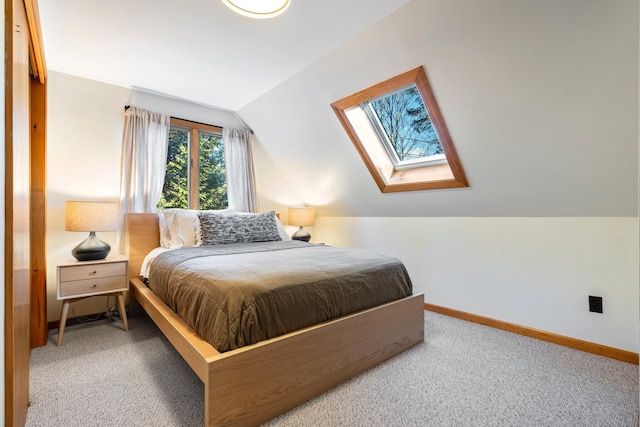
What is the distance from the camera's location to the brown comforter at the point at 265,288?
4.59 ft

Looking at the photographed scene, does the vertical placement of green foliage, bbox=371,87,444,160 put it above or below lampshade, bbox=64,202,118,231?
above

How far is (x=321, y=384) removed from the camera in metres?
1.62

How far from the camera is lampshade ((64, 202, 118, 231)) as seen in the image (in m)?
2.35

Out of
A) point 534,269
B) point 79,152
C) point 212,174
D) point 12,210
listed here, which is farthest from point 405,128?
point 79,152

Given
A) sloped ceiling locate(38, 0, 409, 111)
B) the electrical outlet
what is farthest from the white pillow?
the electrical outlet

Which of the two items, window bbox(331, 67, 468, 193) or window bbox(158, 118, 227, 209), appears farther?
window bbox(158, 118, 227, 209)

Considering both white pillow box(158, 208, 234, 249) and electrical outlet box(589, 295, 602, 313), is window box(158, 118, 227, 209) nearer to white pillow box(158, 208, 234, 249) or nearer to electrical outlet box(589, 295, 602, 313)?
white pillow box(158, 208, 234, 249)

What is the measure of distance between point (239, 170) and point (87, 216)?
5.39 feet

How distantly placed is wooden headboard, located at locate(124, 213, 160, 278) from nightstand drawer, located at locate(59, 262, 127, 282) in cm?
40

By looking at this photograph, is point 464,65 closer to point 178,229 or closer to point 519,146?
point 519,146

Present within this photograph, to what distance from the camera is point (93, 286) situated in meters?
2.31

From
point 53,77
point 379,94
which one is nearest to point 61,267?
point 53,77

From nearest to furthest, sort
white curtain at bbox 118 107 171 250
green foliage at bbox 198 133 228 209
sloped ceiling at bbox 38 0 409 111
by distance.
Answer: sloped ceiling at bbox 38 0 409 111, white curtain at bbox 118 107 171 250, green foliage at bbox 198 133 228 209

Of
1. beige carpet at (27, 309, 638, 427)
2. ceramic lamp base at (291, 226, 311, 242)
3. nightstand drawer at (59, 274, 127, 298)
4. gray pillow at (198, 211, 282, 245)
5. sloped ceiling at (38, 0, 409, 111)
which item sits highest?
sloped ceiling at (38, 0, 409, 111)
